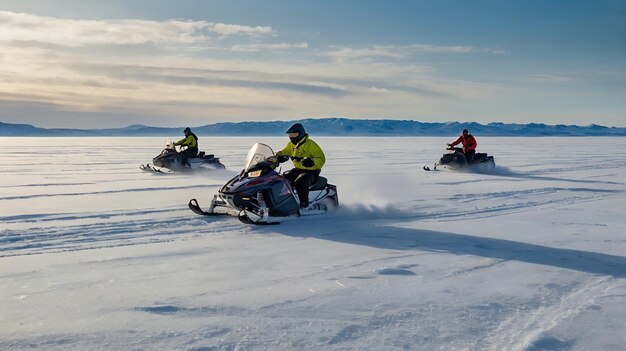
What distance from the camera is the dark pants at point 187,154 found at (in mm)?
18203

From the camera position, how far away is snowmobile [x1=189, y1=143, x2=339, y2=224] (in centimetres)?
828

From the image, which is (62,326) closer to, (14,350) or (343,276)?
(14,350)

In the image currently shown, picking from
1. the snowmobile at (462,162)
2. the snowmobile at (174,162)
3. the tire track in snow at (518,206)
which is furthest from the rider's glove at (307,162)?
the snowmobile at (462,162)

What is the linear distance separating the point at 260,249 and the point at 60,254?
7.08 ft

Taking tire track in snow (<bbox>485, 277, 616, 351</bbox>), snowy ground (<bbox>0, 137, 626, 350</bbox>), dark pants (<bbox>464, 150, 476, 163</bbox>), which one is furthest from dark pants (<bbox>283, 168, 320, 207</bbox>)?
dark pants (<bbox>464, 150, 476, 163</bbox>)

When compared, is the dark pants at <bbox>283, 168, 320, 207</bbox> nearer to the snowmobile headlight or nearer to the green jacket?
the green jacket

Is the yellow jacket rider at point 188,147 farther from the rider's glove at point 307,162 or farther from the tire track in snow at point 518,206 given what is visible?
the rider's glove at point 307,162

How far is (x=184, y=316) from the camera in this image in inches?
166

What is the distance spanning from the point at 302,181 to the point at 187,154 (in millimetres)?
10167

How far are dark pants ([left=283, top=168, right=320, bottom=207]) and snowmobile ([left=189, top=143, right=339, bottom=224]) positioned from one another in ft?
0.53

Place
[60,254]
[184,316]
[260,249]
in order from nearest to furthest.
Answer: [184,316]
[60,254]
[260,249]

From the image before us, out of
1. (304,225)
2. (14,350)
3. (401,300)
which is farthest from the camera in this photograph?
(304,225)

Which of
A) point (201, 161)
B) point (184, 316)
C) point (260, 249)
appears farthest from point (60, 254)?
point (201, 161)

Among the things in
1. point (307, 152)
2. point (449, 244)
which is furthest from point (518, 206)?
point (307, 152)
